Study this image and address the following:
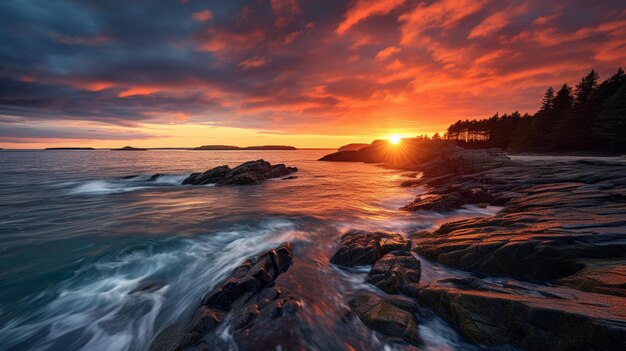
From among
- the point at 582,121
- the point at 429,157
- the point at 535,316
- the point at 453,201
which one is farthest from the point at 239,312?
the point at 582,121

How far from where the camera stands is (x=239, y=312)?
5.53 meters

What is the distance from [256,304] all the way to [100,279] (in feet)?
22.6

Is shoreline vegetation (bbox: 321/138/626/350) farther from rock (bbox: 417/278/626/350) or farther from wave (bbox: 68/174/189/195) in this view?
wave (bbox: 68/174/189/195)

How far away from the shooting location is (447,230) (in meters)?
10.5

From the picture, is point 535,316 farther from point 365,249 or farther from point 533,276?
point 365,249

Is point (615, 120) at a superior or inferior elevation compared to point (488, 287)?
superior

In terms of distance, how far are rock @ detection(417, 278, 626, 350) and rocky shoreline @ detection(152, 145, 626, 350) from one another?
0.6 inches

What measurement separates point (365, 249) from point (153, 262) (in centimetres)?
852

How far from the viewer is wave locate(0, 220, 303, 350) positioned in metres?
6.07

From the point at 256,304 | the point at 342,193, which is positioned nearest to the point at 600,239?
the point at 256,304

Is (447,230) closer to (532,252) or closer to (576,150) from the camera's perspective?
(532,252)

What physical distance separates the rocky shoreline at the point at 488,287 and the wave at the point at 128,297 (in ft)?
4.40

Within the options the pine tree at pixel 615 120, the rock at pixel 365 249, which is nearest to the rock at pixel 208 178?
the rock at pixel 365 249

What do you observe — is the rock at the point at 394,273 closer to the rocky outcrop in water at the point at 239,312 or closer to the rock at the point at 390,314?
the rock at the point at 390,314
